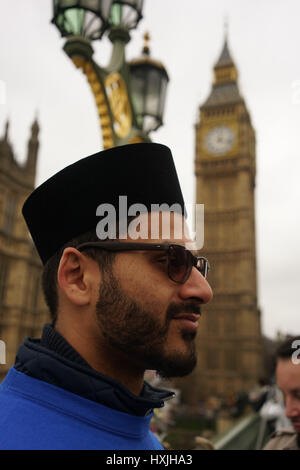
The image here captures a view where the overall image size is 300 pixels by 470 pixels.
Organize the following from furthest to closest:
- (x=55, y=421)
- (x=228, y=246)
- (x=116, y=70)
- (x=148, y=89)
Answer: (x=228, y=246), (x=148, y=89), (x=116, y=70), (x=55, y=421)

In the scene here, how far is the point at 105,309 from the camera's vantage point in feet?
2.79

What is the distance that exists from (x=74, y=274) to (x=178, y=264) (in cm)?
24

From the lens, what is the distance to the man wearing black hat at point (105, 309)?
2.60 feet

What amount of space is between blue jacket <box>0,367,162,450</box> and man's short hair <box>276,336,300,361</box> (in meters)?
1.29

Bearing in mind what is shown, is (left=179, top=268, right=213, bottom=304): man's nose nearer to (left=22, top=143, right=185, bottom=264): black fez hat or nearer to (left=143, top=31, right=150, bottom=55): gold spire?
(left=22, top=143, right=185, bottom=264): black fez hat

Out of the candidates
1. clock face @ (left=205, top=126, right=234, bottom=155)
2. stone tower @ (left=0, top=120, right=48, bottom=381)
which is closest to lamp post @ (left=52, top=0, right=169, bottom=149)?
stone tower @ (left=0, top=120, right=48, bottom=381)

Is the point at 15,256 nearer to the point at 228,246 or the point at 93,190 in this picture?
the point at 93,190

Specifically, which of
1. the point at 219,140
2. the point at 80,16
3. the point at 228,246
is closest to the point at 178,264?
the point at 80,16

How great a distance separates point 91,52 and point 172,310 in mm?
2098

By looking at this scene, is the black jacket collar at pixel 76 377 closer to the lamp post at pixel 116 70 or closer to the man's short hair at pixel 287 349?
the man's short hair at pixel 287 349

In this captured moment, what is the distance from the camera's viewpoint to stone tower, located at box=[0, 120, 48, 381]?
14.2 metres

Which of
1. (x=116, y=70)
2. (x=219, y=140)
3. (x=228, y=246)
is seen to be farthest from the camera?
(x=219, y=140)

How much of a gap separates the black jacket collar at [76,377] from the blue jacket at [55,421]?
1 centimetres
